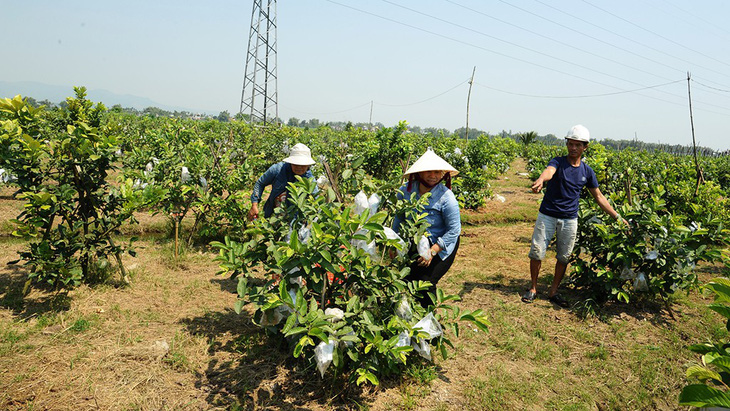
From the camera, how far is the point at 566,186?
12.1 feet

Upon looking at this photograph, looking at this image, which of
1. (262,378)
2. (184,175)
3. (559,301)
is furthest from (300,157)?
(559,301)

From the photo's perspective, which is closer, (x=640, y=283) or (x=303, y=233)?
(x=303, y=233)

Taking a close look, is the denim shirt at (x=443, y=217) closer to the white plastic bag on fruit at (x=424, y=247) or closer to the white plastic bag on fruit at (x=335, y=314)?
the white plastic bag on fruit at (x=424, y=247)

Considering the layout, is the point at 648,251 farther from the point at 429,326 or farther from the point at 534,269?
the point at 429,326

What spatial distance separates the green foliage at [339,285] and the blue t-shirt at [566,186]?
1761 mm

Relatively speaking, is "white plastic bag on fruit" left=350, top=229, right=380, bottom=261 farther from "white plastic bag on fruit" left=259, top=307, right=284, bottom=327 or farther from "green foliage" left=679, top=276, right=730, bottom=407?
"green foliage" left=679, top=276, right=730, bottom=407

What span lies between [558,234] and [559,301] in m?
0.69

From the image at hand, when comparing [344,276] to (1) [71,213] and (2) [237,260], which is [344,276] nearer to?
(2) [237,260]

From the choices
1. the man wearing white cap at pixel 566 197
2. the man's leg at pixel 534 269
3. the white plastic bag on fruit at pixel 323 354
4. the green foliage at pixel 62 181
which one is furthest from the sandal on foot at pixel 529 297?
the green foliage at pixel 62 181

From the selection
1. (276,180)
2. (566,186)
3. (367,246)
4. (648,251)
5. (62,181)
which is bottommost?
(648,251)

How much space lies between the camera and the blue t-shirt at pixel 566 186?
12.1 ft

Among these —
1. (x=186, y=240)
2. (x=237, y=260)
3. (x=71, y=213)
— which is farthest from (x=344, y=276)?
(x=186, y=240)

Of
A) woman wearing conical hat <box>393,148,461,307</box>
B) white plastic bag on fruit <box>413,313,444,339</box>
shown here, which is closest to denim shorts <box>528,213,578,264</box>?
woman wearing conical hat <box>393,148,461,307</box>

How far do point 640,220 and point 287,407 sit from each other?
3.26 metres
